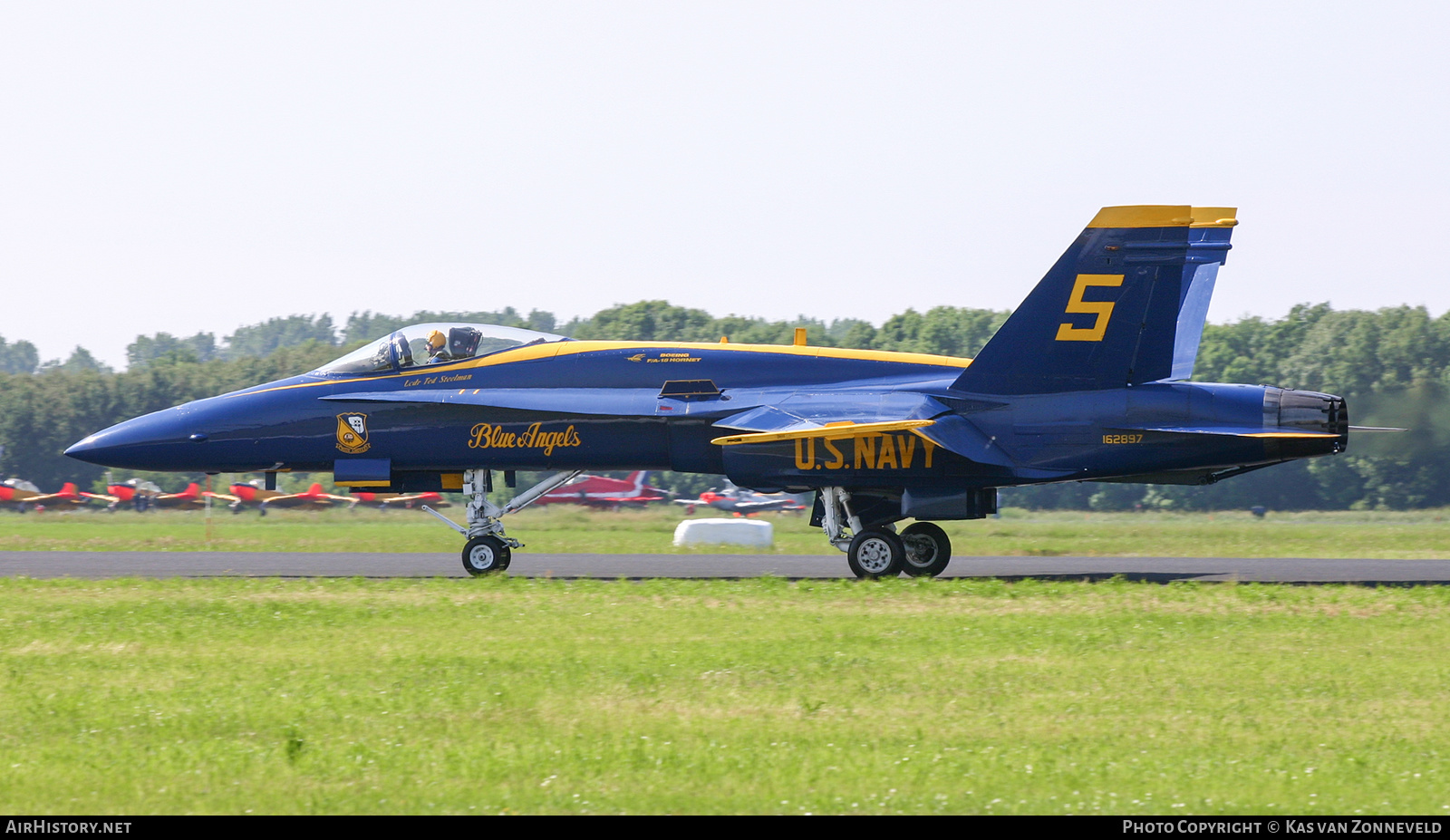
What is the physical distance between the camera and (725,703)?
8906mm

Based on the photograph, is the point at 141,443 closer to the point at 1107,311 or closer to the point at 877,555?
the point at 877,555

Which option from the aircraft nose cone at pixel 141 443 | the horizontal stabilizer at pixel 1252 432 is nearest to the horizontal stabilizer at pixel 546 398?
the aircraft nose cone at pixel 141 443

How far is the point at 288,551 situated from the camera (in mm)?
23922

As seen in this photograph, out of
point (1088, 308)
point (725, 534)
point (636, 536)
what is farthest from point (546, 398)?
point (636, 536)

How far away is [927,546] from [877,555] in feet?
3.76

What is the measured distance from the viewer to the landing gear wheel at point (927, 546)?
17.9 m

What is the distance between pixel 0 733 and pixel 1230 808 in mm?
6967

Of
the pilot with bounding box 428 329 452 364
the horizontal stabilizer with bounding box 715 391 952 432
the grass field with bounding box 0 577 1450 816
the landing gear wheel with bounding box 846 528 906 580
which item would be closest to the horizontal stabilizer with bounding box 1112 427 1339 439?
the grass field with bounding box 0 577 1450 816

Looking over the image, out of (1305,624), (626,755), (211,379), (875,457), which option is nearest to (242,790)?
(626,755)

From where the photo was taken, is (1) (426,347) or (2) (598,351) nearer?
(2) (598,351)

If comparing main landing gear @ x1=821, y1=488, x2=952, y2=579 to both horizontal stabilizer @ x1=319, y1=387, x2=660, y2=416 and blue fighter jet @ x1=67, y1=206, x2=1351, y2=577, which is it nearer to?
blue fighter jet @ x1=67, y1=206, x2=1351, y2=577

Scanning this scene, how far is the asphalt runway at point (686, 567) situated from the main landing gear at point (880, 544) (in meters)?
0.56

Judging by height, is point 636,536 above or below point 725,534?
below

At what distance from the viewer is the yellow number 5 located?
1653cm
